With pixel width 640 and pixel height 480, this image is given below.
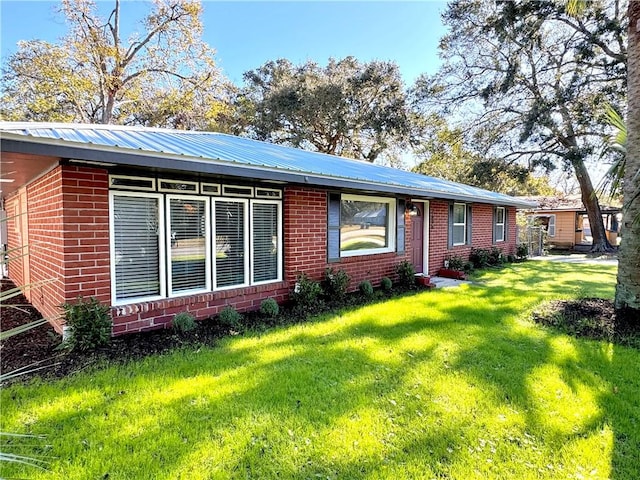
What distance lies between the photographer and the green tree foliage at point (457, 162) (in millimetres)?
19594

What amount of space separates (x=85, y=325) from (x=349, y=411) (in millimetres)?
3391

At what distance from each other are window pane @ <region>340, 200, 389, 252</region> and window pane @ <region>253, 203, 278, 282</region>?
171cm

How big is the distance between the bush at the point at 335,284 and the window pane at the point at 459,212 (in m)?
5.90

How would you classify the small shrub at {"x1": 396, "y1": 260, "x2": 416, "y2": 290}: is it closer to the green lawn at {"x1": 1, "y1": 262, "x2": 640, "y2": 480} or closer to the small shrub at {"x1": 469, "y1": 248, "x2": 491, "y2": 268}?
the green lawn at {"x1": 1, "y1": 262, "x2": 640, "y2": 480}

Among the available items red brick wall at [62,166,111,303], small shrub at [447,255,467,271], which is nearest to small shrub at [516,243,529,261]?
small shrub at [447,255,467,271]

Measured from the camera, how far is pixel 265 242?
259 inches

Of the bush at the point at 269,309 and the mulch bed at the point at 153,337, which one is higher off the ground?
the bush at the point at 269,309

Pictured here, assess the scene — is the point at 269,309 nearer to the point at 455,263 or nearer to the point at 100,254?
the point at 100,254

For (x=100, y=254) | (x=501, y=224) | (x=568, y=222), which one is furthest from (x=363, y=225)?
(x=568, y=222)

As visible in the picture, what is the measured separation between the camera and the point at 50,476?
95.0 inches

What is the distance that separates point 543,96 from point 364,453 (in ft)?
68.6

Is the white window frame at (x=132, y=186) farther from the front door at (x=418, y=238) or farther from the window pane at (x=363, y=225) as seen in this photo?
the front door at (x=418, y=238)

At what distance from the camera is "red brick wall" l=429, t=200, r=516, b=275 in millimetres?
10609

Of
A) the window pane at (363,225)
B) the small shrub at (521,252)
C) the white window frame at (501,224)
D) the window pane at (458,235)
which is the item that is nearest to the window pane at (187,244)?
the window pane at (363,225)
